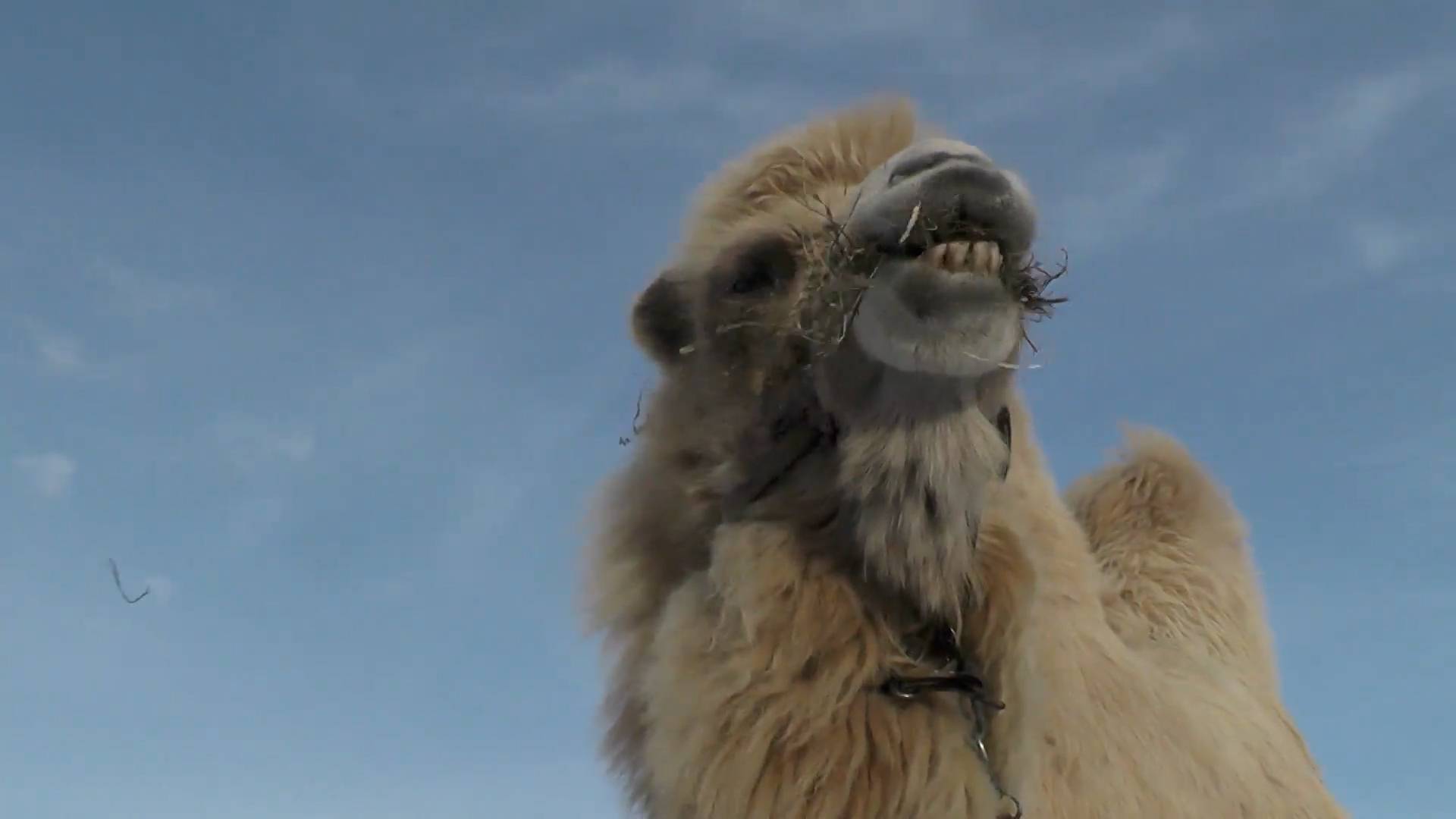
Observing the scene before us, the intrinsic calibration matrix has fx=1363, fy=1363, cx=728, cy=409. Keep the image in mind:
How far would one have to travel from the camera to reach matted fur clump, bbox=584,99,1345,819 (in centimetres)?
268

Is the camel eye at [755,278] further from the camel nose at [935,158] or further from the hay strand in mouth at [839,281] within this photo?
the camel nose at [935,158]

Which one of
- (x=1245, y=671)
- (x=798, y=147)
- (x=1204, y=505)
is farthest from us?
(x=1204, y=505)

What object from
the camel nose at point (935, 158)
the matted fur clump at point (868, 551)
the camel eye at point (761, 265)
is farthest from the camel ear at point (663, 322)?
the camel nose at point (935, 158)

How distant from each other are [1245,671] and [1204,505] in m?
0.61

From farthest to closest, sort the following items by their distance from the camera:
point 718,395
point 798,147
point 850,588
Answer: point 798,147 < point 718,395 < point 850,588

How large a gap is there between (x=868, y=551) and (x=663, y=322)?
107 cm

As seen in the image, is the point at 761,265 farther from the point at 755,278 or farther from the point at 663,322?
the point at 663,322

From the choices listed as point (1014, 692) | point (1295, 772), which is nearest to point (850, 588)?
point (1014, 692)

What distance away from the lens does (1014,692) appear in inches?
110

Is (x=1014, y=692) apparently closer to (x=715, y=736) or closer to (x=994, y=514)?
(x=994, y=514)

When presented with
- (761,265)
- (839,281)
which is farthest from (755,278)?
(839,281)

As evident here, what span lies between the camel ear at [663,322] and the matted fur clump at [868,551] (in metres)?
0.05

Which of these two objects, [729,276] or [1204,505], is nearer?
[729,276]

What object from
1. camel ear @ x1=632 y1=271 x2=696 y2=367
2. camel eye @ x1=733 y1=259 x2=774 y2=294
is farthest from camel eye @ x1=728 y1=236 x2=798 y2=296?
camel ear @ x1=632 y1=271 x2=696 y2=367
